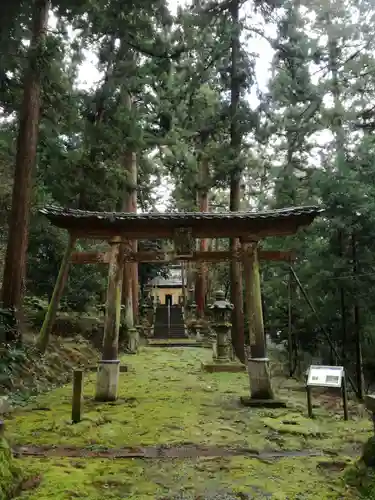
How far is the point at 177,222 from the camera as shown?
8375mm

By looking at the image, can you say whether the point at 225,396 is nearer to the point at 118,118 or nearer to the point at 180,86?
the point at 118,118

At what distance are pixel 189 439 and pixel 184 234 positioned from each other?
398 centimetres

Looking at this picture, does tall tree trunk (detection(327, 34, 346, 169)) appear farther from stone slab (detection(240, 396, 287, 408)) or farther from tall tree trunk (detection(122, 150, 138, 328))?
stone slab (detection(240, 396, 287, 408))

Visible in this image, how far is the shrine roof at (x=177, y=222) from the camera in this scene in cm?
805

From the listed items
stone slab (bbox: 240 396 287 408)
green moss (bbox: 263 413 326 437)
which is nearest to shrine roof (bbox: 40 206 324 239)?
stone slab (bbox: 240 396 287 408)

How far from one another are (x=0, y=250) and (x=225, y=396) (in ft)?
30.0

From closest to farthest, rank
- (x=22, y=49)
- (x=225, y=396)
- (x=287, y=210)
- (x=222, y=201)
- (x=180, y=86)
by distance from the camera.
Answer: (x=287, y=210) < (x=225, y=396) < (x=22, y=49) < (x=180, y=86) < (x=222, y=201)

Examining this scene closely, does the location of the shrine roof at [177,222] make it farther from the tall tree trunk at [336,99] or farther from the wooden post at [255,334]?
the tall tree trunk at [336,99]

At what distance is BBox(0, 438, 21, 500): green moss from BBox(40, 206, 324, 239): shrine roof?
16.1 ft

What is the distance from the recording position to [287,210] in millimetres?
8039

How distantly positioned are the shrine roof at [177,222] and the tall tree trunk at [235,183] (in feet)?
14.8

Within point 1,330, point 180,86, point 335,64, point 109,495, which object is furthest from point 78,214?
point 335,64

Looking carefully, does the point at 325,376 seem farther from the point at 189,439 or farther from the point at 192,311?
the point at 192,311

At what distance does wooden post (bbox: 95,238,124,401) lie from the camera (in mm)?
8008
